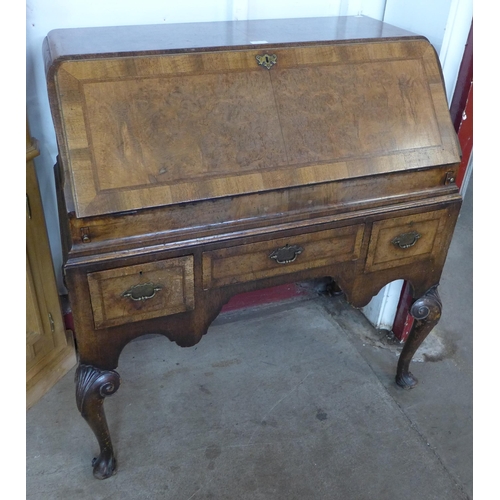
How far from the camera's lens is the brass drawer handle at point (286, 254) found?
1544mm

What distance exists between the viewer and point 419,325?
203 centimetres

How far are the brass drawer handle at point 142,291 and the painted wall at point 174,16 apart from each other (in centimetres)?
81

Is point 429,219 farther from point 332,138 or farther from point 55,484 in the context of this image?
point 55,484

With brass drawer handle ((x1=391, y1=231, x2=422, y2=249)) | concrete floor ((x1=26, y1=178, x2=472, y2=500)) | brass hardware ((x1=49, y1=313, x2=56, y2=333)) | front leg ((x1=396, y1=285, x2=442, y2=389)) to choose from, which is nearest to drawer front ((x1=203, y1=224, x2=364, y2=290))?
brass drawer handle ((x1=391, y1=231, x2=422, y2=249))

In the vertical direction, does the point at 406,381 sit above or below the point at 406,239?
below

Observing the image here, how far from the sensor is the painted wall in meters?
1.74

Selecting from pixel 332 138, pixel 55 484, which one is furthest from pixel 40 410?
pixel 332 138

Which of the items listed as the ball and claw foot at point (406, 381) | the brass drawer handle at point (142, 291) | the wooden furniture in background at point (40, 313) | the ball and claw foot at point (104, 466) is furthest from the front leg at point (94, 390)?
the ball and claw foot at point (406, 381)

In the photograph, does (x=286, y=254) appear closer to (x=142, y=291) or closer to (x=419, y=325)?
(x=142, y=291)

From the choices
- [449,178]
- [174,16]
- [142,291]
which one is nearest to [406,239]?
[449,178]

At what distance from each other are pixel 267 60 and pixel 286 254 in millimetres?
570

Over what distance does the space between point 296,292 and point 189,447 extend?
3.41ft

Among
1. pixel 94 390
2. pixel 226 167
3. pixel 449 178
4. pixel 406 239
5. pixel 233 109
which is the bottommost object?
pixel 94 390

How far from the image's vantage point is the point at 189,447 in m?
1.92
